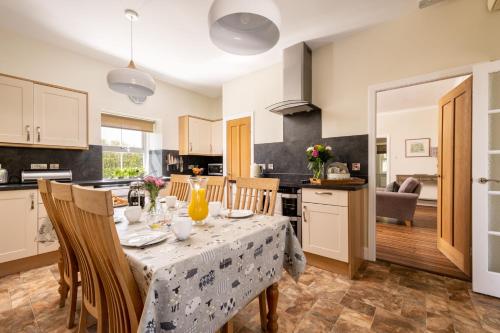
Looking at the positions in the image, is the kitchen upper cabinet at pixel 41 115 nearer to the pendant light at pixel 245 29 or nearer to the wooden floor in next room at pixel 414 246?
the pendant light at pixel 245 29

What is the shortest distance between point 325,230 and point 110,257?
6.57ft

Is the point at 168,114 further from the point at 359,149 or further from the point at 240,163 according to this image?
the point at 359,149

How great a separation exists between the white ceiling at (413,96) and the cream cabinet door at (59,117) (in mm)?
4867

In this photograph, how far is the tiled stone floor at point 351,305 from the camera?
5.01 feet

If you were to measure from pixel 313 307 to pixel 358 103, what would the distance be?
87.0 inches

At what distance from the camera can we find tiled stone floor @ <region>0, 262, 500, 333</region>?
153cm

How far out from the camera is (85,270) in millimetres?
1189

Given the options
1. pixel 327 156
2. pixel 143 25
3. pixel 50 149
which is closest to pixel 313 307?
pixel 327 156

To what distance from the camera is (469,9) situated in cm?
211

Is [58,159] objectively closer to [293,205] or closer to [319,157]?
[293,205]

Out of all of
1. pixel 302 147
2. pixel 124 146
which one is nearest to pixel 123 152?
pixel 124 146

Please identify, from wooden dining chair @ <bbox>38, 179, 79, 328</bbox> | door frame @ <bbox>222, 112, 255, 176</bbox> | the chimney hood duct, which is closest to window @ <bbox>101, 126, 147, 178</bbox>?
door frame @ <bbox>222, 112, 255, 176</bbox>

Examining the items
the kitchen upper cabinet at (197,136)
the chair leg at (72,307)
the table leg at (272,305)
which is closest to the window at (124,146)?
the kitchen upper cabinet at (197,136)

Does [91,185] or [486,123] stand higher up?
[486,123]
